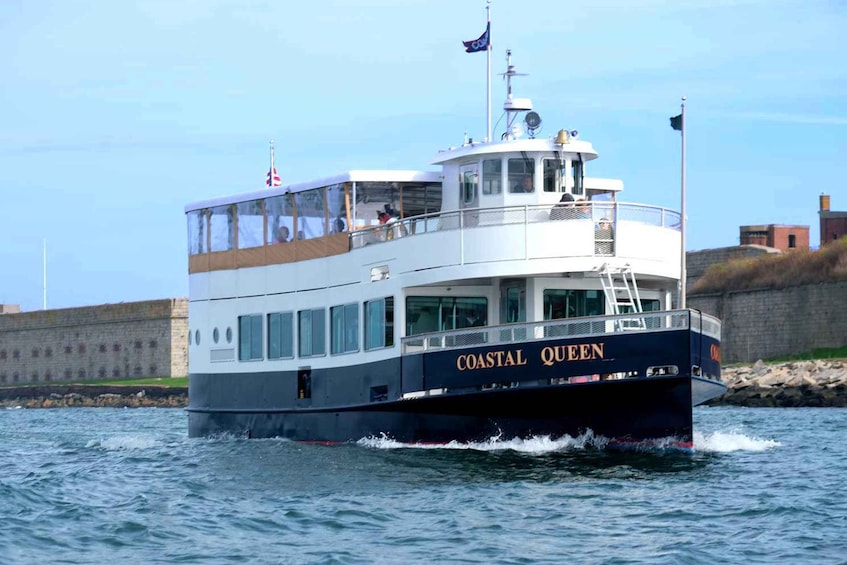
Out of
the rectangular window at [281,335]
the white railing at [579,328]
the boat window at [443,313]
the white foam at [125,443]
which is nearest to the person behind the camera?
the white railing at [579,328]

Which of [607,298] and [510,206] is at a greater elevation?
[510,206]

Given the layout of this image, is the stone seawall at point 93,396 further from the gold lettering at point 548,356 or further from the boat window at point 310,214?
the gold lettering at point 548,356

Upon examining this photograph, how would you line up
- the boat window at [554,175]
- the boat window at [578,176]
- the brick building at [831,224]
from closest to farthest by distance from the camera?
the boat window at [554,175]
the boat window at [578,176]
the brick building at [831,224]

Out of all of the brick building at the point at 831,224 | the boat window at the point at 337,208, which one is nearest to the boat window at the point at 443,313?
the boat window at the point at 337,208

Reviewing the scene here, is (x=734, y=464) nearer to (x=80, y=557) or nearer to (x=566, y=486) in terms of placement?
(x=566, y=486)

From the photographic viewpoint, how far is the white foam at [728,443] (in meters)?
24.4

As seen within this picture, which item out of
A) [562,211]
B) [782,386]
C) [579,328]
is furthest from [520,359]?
[782,386]

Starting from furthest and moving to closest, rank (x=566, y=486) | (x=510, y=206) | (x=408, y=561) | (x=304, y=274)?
(x=304, y=274) → (x=510, y=206) → (x=566, y=486) → (x=408, y=561)

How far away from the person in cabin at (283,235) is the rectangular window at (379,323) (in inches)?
118

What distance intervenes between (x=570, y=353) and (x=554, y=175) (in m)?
4.44

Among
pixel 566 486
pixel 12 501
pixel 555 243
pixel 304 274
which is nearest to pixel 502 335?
pixel 555 243

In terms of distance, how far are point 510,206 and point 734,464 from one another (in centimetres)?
547

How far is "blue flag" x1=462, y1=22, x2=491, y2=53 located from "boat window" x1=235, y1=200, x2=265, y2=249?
496 centimetres

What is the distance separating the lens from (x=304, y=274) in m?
27.0
